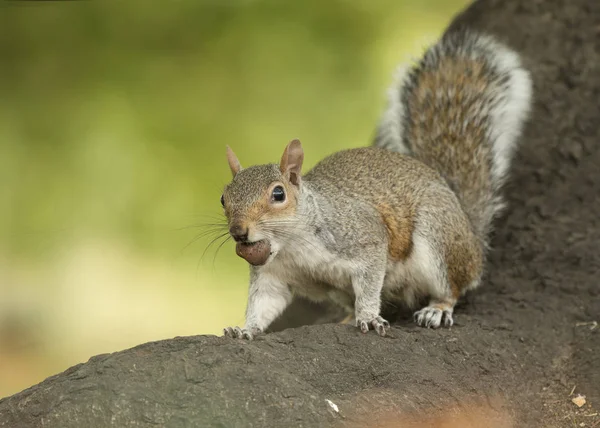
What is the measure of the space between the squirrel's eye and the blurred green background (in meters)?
2.73

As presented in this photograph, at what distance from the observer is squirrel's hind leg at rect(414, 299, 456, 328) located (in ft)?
10.9

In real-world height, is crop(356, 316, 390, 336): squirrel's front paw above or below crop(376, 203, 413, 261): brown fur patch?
below

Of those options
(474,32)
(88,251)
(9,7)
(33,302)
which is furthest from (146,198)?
(474,32)

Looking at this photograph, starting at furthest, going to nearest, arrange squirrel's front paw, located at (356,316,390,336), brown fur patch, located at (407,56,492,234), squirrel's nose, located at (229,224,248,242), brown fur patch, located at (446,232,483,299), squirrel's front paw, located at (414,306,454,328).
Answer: brown fur patch, located at (407,56,492,234)
brown fur patch, located at (446,232,483,299)
squirrel's front paw, located at (414,306,454,328)
squirrel's front paw, located at (356,316,390,336)
squirrel's nose, located at (229,224,248,242)

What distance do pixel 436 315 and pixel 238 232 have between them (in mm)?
1030

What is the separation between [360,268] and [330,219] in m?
0.21

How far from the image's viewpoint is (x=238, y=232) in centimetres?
270

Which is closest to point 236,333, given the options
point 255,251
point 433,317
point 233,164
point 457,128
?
point 255,251

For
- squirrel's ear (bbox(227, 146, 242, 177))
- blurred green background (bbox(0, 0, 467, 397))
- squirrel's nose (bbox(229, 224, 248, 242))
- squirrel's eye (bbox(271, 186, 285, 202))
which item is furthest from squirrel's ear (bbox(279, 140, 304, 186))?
blurred green background (bbox(0, 0, 467, 397))

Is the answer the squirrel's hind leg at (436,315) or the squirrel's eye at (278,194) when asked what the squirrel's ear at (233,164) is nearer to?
the squirrel's eye at (278,194)

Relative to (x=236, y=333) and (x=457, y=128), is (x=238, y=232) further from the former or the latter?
(x=457, y=128)

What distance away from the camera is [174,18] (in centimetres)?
571

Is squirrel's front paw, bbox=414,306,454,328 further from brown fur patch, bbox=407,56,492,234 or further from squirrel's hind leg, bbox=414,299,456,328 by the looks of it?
brown fur patch, bbox=407,56,492,234

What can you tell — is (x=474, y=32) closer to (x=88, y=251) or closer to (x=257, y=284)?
(x=257, y=284)
